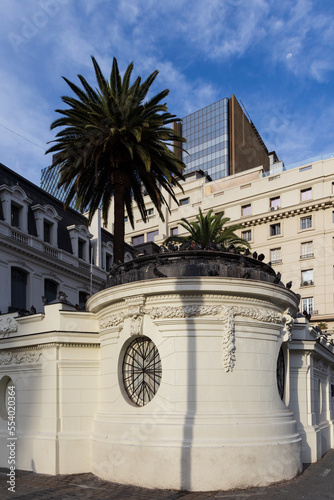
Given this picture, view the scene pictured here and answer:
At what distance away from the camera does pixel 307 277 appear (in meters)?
54.0

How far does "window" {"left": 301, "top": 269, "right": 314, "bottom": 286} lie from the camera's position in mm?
53594

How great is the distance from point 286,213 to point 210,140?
53213 millimetres

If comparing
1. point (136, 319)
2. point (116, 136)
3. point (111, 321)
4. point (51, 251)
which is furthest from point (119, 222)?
point (136, 319)

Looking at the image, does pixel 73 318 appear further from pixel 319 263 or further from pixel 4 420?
Answer: pixel 319 263

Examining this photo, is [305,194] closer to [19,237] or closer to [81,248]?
[81,248]

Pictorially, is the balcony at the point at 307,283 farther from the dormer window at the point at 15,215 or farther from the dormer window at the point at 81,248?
the dormer window at the point at 15,215

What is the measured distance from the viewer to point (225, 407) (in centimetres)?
1502

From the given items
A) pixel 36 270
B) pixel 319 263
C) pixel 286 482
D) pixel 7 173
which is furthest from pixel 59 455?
pixel 319 263

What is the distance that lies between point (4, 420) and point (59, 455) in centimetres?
366

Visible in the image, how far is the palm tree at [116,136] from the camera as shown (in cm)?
2419

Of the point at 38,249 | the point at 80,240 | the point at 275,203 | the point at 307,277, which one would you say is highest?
the point at 275,203

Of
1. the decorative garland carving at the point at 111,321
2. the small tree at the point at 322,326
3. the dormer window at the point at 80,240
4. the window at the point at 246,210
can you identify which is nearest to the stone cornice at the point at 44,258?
the dormer window at the point at 80,240

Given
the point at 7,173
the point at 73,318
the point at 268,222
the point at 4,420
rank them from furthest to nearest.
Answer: the point at 268,222 < the point at 7,173 < the point at 4,420 < the point at 73,318

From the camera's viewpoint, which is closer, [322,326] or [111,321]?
[111,321]
